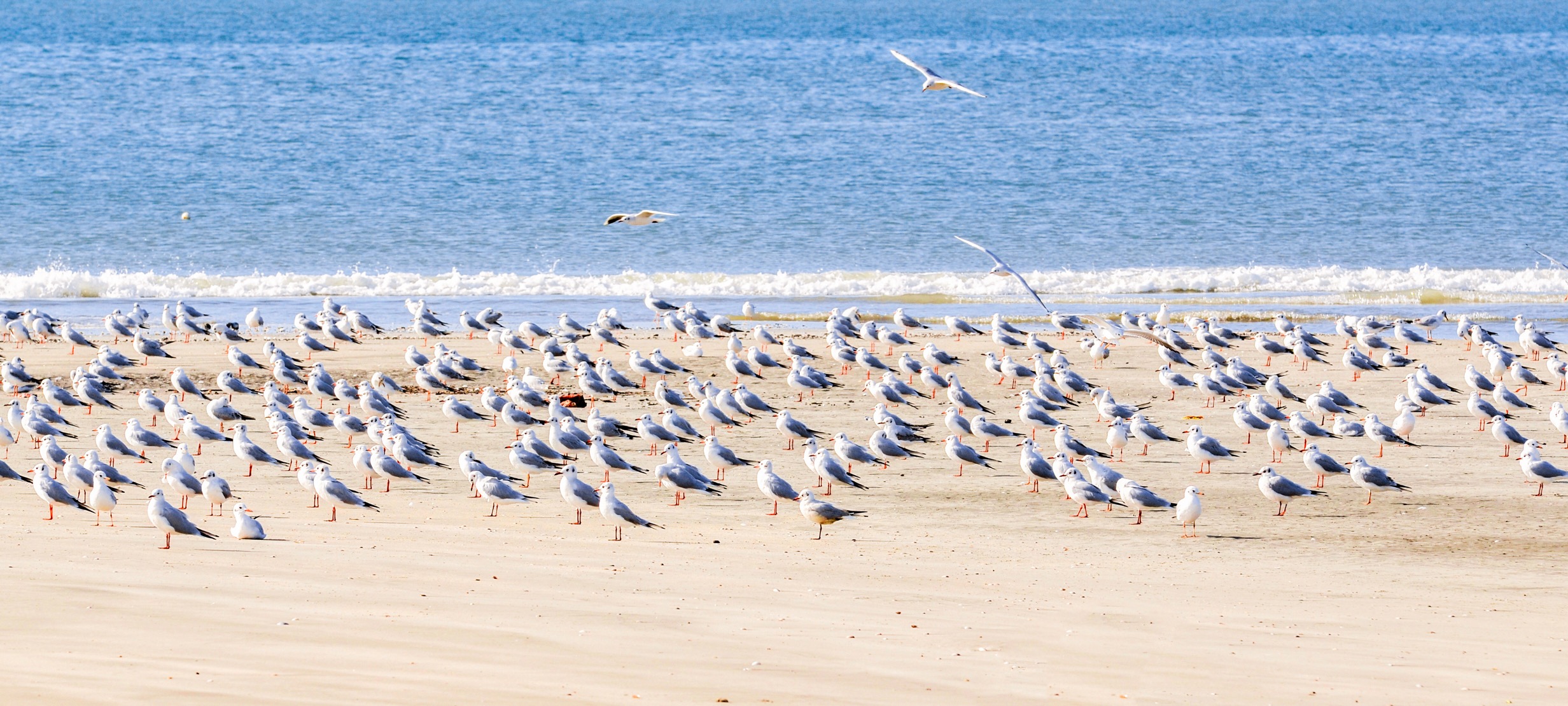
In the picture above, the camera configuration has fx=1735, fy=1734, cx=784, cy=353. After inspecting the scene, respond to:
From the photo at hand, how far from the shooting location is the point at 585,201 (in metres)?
55.1

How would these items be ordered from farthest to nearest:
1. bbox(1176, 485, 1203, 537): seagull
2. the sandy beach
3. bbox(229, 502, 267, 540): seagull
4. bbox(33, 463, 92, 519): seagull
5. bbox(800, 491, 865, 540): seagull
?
bbox(800, 491, 865, 540): seagull → bbox(1176, 485, 1203, 537): seagull → bbox(33, 463, 92, 519): seagull → bbox(229, 502, 267, 540): seagull → the sandy beach

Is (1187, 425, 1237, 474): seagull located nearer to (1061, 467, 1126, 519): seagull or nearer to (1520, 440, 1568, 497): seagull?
(1061, 467, 1126, 519): seagull

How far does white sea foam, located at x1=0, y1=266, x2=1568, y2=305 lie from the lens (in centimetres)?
3869

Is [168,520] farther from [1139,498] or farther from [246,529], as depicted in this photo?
[1139,498]

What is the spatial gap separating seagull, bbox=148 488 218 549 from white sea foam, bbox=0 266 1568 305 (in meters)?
25.1

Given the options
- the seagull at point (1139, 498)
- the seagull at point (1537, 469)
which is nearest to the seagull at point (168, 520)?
the seagull at point (1139, 498)

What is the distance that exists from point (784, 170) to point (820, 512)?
45.3m

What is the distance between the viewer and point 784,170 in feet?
195

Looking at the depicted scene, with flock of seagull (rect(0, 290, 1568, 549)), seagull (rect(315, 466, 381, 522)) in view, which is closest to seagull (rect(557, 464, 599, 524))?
flock of seagull (rect(0, 290, 1568, 549))

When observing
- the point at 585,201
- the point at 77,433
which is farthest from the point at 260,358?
the point at 585,201

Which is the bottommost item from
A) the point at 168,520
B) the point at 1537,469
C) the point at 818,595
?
the point at 818,595

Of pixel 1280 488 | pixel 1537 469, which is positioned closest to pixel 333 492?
pixel 1280 488

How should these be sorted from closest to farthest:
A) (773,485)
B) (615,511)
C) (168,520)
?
(168,520), (615,511), (773,485)

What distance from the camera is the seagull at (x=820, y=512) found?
586 inches
